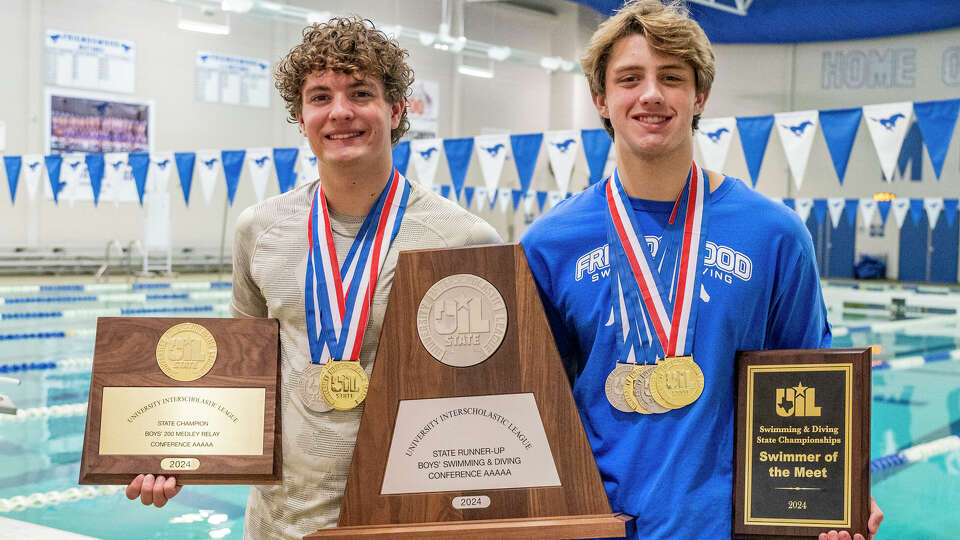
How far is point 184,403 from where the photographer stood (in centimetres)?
165

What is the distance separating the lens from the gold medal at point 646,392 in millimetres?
1520

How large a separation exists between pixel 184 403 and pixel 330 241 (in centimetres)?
42

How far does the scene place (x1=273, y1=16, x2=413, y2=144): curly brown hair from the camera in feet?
5.45

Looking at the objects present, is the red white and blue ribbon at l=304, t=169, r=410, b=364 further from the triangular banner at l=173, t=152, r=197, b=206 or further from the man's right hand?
the triangular banner at l=173, t=152, r=197, b=206

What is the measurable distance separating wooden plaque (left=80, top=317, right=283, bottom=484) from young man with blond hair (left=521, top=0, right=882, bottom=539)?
58cm

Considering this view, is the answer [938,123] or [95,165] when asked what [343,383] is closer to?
[938,123]

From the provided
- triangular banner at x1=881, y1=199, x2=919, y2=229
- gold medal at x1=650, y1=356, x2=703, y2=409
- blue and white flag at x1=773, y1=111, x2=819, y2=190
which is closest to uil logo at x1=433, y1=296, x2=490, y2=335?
gold medal at x1=650, y1=356, x2=703, y2=409

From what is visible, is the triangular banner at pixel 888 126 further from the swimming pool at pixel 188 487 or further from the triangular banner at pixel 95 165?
the triangular banner at pixel 95 165

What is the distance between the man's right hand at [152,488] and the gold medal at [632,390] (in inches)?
33.2

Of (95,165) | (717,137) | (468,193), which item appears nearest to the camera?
(717,137)

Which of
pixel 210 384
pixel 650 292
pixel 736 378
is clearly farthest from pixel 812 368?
pixel 210 384

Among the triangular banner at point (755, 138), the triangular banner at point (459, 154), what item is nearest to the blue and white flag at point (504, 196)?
the triangular banner at point (459, 154)

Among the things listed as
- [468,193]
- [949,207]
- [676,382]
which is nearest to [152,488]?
[676,382]

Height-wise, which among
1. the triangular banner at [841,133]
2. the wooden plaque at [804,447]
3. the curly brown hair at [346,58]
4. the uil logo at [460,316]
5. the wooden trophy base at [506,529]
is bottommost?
the wooden trophy base at [506,529]
